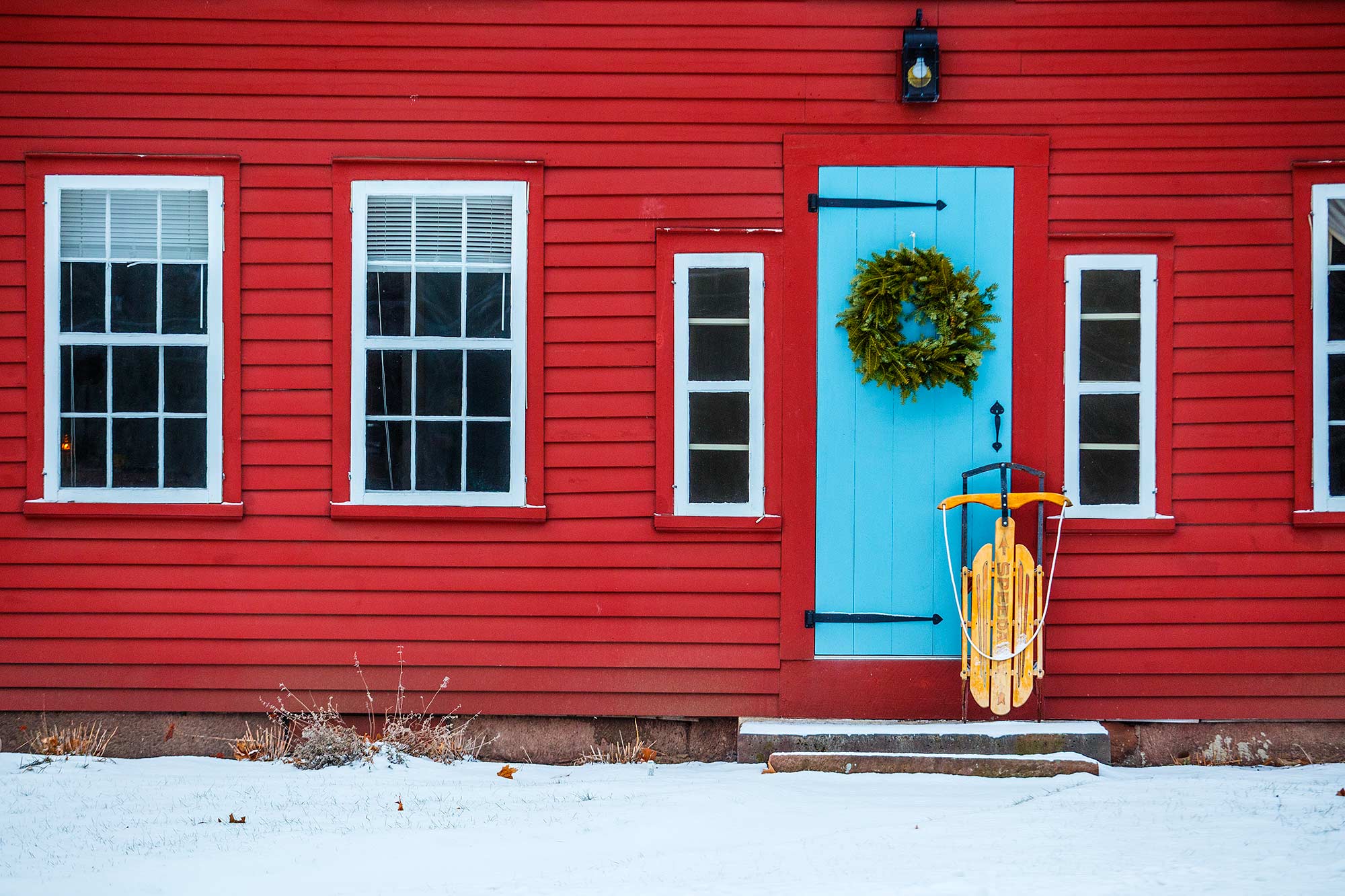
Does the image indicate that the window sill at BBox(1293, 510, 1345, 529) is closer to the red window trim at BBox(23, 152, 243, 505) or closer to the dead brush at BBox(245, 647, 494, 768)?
the dead brush at BBox(245, 647, 494, 768)

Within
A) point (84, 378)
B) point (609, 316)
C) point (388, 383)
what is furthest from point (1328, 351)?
point (84, 378)

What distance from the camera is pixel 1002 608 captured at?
18.6 ft

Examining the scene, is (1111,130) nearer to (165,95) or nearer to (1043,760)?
(1043,760)

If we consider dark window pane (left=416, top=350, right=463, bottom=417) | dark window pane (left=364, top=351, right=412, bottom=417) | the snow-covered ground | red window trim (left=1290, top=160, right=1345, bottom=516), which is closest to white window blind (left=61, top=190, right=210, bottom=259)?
dark window pane (left=364, top=351, right=412, bottom=417)

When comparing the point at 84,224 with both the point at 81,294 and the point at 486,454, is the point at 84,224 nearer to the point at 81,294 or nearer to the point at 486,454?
the point at 81,294

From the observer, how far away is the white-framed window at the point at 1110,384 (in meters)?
5.94

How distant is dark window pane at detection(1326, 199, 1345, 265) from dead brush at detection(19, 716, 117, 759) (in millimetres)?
7097

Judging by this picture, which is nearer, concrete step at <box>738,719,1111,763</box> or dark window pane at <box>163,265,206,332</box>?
concrete step at <box>738,719,1111,763</box>

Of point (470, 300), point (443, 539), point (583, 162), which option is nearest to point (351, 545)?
point (443, 539)

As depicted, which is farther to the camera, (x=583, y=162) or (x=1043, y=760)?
(x=583, y=162)

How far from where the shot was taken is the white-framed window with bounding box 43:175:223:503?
19.7 feet

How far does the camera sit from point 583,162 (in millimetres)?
5977

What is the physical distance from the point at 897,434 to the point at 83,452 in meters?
4.43

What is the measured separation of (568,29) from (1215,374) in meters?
3.95
